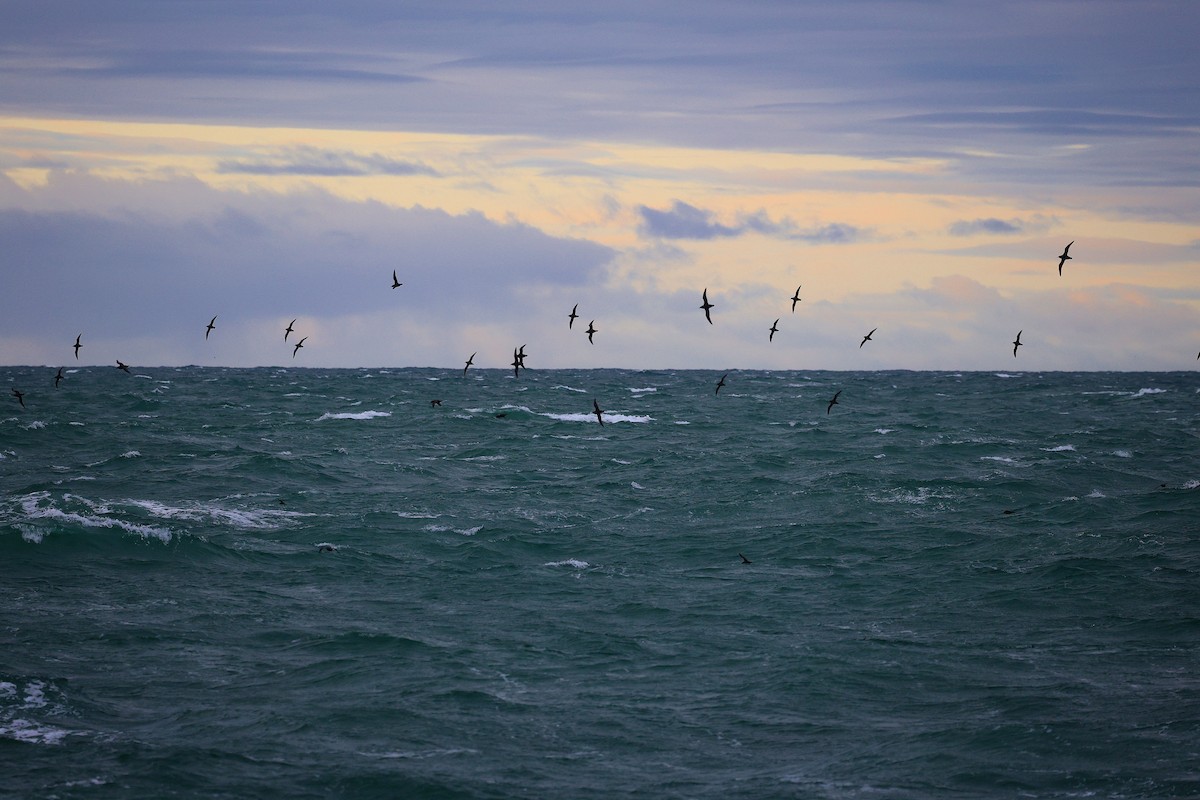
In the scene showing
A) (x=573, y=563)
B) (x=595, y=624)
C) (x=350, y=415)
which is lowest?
(x=595, y=624)

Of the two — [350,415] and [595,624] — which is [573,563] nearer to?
[595,624]

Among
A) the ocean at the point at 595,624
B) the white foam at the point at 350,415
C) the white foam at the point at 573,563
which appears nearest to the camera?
the ocean at the point at 595,624

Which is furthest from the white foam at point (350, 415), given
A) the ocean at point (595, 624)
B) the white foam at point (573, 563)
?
the white foam at point (573, 563)

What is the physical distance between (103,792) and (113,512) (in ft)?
75.3

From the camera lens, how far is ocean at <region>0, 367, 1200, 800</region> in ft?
68.1

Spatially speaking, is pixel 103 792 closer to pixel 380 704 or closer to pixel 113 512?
pixel 380 704

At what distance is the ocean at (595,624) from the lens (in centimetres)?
2075

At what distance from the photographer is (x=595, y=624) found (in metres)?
29.4

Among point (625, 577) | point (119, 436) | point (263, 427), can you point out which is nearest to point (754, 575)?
point (625, 577)

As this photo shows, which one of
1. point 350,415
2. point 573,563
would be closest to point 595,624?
point 573,563

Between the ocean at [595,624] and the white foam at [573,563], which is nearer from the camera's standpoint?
the ocean at [595,624]

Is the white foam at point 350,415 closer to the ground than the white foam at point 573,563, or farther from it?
farther from it

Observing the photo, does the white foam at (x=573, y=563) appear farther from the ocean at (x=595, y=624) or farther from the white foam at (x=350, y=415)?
the white foam at (x=350, y=415)

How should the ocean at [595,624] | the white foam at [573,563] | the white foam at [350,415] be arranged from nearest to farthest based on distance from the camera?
the ocean at [595,624], the white foam at [573,563], the white foam at [350,415]
